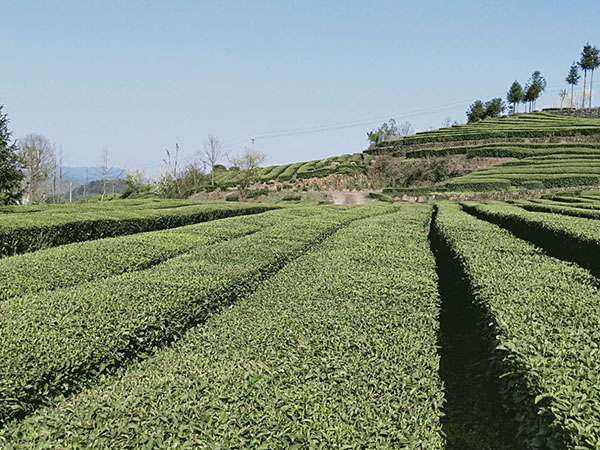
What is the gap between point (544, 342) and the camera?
134 inches

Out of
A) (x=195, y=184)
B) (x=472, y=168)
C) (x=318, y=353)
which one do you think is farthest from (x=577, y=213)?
(x=195, y=184)

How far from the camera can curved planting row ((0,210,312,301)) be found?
6.23 metres

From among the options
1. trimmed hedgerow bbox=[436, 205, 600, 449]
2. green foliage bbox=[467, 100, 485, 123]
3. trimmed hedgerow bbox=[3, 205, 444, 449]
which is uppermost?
green foliage bbox=[467, 100, 485, 123]

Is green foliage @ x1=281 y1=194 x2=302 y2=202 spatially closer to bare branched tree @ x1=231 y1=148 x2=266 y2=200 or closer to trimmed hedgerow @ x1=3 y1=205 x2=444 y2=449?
bare branched tree @ x1=231 y1=148 x2=266 y2=200

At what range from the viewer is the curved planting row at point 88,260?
20.5 feet

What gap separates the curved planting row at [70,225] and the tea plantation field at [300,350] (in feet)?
10.3

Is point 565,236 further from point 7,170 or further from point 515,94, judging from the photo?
point 515,94

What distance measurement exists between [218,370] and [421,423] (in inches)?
63.0

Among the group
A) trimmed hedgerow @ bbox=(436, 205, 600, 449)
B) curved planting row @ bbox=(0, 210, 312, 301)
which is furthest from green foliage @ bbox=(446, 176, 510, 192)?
trimmed hedgerow @ bbox=(436, 205, 600, 449)

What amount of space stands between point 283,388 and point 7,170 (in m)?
30.3

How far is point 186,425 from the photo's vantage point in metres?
2.70

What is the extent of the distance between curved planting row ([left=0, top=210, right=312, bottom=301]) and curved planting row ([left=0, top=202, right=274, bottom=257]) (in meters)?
2.76

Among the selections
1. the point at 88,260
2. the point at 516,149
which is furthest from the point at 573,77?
the point at 88,260

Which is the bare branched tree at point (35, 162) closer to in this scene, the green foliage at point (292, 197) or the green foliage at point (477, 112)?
the green foliage at point (292, 197)
